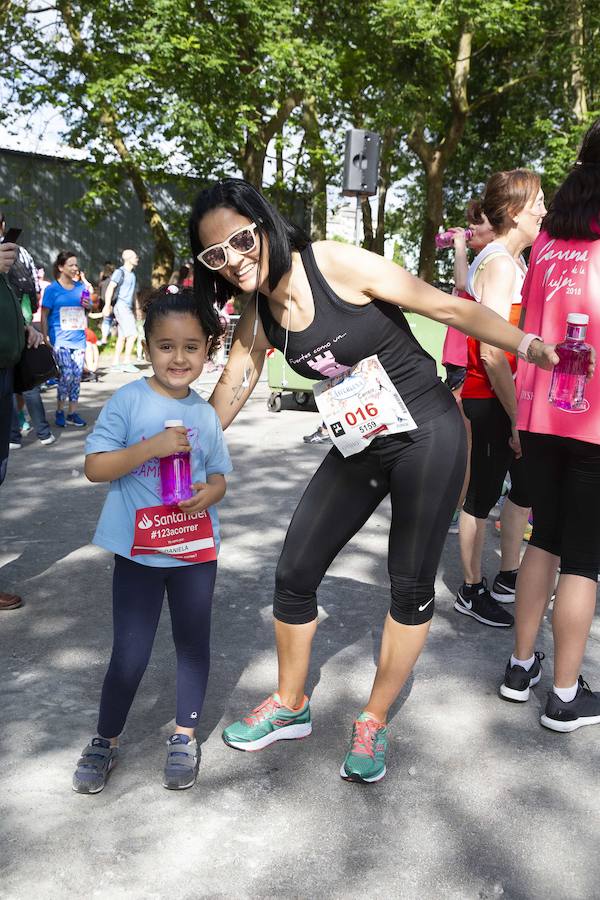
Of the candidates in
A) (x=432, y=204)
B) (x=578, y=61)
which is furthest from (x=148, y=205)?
(x=578, y=61)

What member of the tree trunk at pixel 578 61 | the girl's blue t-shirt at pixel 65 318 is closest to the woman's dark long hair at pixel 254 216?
the girl's blue t-shirt at pixel 65 318

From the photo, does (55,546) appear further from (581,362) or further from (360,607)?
(581,362)

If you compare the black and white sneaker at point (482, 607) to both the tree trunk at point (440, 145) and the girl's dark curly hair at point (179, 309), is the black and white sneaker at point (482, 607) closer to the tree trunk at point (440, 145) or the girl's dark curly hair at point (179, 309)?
the girl's dark curly hair at point (179, 309)

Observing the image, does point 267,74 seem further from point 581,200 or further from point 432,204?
point 581,200

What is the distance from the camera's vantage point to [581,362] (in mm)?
2941

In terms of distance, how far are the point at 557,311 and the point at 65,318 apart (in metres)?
6.86

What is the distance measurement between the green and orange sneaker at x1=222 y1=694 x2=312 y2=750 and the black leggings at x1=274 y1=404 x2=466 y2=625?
359mm

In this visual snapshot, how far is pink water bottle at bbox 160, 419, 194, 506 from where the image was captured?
2650 millimetres

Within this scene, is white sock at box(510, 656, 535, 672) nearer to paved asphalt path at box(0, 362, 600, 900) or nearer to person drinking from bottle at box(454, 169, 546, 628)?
paved asphalt path at box(0, 362, 600, 900)

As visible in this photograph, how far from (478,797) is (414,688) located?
76 cm

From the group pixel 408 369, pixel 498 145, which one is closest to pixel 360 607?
pixel 408 369

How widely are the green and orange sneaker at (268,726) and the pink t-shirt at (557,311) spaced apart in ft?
4.24

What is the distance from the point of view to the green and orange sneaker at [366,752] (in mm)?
2895

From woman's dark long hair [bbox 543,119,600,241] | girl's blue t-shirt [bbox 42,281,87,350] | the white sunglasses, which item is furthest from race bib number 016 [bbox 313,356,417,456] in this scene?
girl's blue t-shirt [bbox 42,281,87,350]
